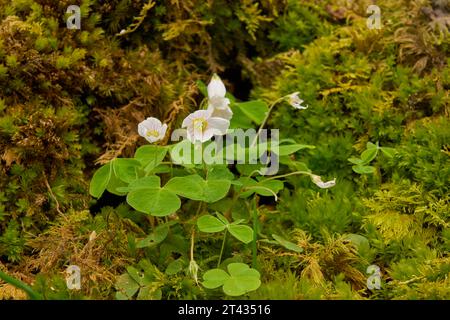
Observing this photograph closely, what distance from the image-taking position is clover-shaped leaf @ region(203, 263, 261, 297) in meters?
1.51

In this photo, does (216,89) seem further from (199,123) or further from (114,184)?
(114,184)

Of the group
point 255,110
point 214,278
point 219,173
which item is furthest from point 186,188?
point 255,110

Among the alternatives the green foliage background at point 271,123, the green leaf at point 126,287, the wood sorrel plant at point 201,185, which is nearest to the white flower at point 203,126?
the wood sorrel plant at point 201,185

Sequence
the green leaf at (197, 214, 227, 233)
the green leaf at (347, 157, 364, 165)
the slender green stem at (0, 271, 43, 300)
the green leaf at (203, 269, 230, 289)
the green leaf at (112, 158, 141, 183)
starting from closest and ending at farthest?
the slender green stem at (0, 271, 43, 300)
the green leaf at (203, 269, 230, 289)
the green leaf at (197, 214, 227, 233)
the green leaf at (112, 158, 141, 183)
the green leaf at (347, 157, 364, 165)

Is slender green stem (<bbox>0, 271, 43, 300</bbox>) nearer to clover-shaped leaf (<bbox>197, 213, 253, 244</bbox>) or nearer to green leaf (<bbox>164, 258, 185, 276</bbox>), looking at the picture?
green leaf (<bbox>164, 258, 185, 276</bbox>)

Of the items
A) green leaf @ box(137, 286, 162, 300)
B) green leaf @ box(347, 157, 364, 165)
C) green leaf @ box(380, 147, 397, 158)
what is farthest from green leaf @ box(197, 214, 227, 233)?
green leaf @ box(380, 147, 397, 158)

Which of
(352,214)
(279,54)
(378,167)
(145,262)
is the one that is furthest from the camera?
(279,54)

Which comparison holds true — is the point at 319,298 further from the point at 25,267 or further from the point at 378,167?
the point at 25,267

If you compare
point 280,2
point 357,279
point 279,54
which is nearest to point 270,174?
point 357,279

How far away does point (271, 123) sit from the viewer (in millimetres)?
2391

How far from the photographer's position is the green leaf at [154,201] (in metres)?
1.60

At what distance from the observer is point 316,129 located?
2.27 m

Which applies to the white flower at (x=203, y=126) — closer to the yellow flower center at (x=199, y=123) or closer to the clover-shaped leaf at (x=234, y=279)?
the yellow flower center at (x=199, y=123)
